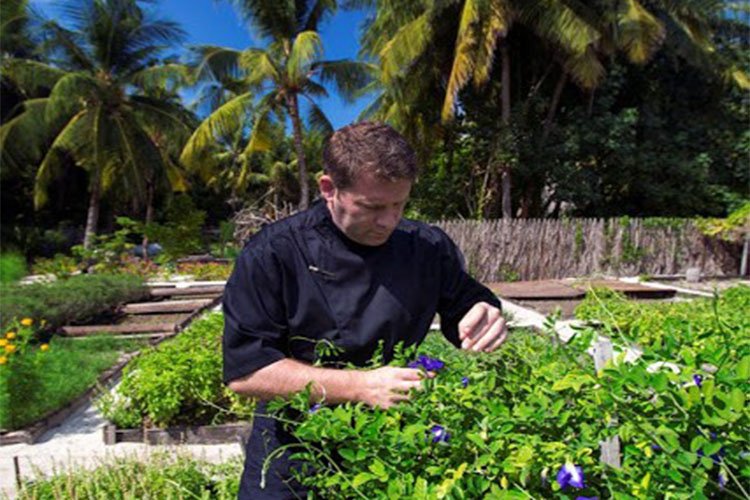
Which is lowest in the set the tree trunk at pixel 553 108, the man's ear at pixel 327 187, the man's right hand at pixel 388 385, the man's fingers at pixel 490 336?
the man's right hand at pixel 388 385

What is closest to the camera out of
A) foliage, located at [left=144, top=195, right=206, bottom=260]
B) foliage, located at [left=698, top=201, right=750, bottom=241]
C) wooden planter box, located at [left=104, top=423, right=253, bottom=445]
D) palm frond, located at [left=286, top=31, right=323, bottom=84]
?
wooden planter box, located at [left=104, top=423, right=253, bottom=445]

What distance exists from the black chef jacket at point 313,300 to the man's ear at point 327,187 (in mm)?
89

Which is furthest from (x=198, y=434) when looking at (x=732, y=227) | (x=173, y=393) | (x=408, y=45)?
(x=732, y=227)

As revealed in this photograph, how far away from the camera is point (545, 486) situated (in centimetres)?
100

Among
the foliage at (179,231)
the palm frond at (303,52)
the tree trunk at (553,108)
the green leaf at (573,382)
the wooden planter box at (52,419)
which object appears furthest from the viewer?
the foliage at (179,231)

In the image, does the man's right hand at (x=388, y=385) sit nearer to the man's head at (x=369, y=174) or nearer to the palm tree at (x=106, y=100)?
the man's head at (x=369, y=174)

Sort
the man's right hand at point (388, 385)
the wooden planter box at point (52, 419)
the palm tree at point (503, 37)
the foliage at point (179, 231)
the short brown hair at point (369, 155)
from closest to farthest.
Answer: the man's right hand at point (388, 385)
the short brown hair at point (369, 155)
the wooden planter box at point (52, 419)
the palm tree at point (503, 37)
the foliage at point (179, 231)

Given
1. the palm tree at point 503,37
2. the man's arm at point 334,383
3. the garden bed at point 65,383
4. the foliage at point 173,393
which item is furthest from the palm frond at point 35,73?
the man's arm at point 334,383

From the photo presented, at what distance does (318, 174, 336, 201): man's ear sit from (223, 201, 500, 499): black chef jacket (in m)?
0.09

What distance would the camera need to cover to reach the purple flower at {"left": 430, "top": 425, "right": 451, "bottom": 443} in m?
1.07

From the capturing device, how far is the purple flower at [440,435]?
1073mm

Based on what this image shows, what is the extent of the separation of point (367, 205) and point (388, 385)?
0.53 metres

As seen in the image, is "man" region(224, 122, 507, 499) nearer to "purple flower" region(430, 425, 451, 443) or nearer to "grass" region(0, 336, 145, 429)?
"purple flower" region(430, 425, 451, 443)

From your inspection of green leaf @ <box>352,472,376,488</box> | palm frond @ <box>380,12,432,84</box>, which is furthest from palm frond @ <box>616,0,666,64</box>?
green leaf @ <box>352,472,376,488</box>
